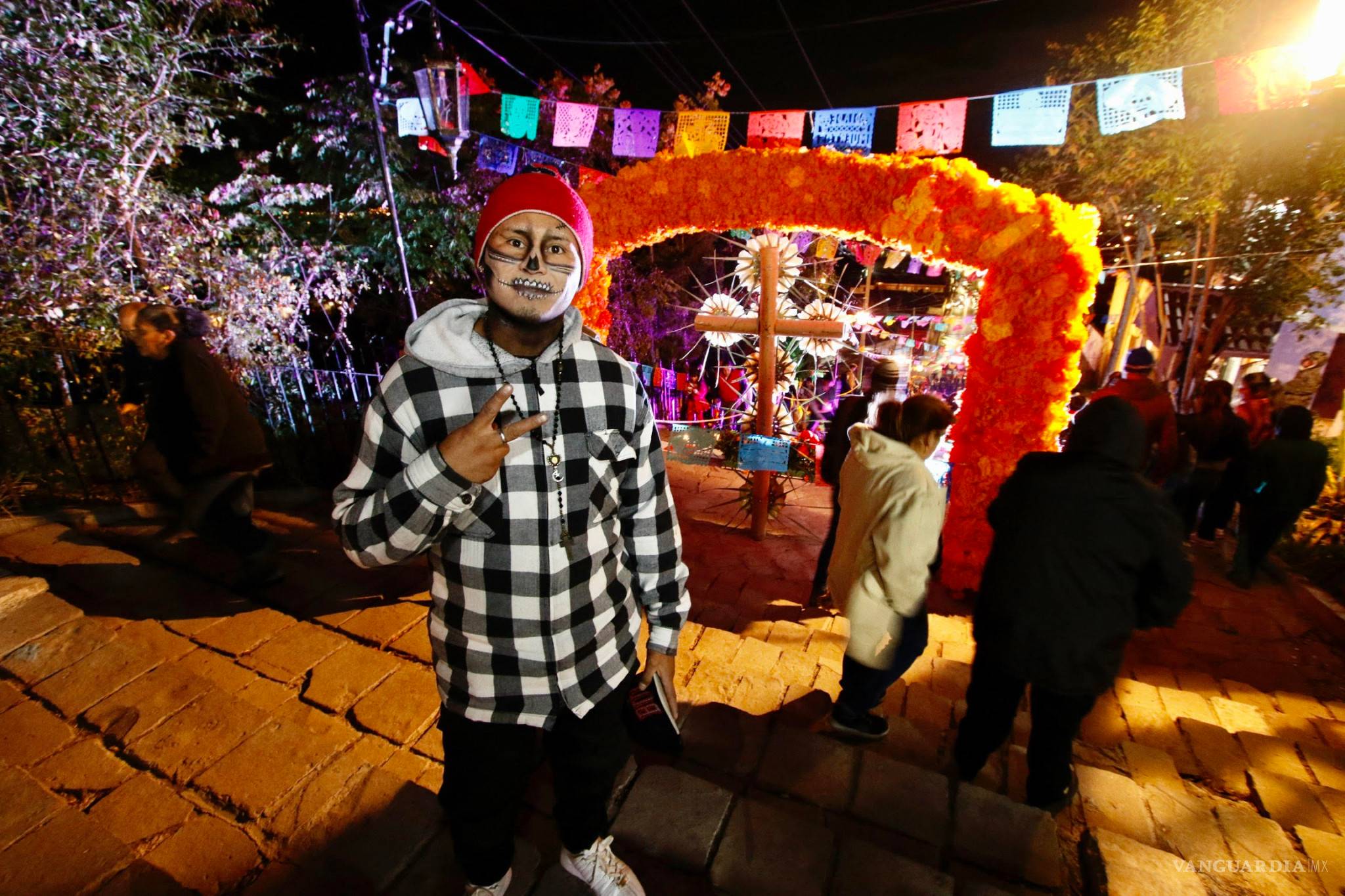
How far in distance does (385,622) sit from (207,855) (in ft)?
4.41

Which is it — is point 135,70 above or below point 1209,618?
above

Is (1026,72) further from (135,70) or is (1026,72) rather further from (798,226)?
(135,70)

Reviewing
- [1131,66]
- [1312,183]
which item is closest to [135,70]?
[1131,66]

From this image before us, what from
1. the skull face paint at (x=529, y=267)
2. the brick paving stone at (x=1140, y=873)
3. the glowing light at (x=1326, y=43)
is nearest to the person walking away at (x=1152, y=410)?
the glowing light at (x=1326, y=43)

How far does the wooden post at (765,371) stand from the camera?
4.93m

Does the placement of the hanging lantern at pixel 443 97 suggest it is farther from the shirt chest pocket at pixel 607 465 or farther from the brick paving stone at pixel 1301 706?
the brick paving stone at pixel 1301 706

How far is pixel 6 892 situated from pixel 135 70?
7.15 m

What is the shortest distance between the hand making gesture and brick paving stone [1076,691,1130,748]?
3398 millimetres

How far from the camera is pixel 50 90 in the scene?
4883 millimetres

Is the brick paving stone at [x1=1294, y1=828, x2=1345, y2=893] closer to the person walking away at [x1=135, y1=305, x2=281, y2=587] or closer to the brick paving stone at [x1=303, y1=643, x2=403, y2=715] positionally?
the brick paving stone at [x1=303, y1=643, x2=403, y2=715]

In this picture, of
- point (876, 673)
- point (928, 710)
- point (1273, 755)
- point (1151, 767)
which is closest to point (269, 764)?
point (876, 673)

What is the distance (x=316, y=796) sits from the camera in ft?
5.74

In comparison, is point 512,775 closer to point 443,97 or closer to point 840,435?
point 840,435

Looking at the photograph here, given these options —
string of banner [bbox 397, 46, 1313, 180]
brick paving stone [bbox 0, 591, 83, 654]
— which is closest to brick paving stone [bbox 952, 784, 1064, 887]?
brick paving stone [bbox 0, 591, 83, 654]
